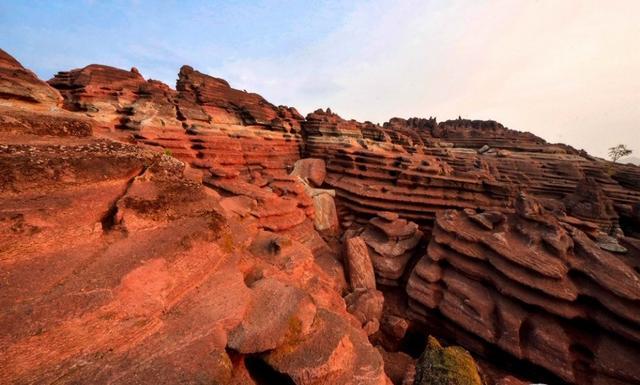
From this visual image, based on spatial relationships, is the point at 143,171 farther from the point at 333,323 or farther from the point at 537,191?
the point at 537,191

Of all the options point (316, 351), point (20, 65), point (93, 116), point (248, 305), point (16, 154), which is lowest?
point (316, 351)

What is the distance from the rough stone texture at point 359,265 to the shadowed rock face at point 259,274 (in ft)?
0.18

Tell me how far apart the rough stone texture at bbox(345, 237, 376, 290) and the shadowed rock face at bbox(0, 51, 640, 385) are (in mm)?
55

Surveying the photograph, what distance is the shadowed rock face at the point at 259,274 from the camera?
9.30ft

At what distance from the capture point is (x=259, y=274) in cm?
497

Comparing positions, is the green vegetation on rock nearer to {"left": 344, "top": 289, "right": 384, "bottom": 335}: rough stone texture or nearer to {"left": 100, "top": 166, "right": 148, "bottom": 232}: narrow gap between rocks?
{"left": 344, "top": 289, "right": 384, "bottom": 335}: rough stone texture

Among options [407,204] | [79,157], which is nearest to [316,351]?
[79,157]

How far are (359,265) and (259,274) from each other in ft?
14.3

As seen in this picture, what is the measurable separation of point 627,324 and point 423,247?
5266 millimetres

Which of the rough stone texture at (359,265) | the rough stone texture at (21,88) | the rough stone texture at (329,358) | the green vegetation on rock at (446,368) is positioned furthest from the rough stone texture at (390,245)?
the rough stone texture at (21,88)

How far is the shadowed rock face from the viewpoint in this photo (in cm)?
284

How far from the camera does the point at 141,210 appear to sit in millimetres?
4262

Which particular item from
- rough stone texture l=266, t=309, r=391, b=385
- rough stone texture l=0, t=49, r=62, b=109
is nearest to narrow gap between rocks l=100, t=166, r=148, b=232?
rough stone texture l=266, t=309, r=391, b=385

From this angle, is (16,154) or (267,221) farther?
(267,221)
